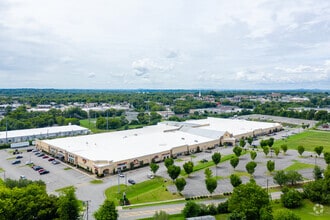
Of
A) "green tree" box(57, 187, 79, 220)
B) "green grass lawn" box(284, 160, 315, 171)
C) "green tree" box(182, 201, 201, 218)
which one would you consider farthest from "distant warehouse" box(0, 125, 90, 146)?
"green grass lawn" box(284, 160, 315, 171)

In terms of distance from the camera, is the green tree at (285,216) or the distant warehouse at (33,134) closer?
the green tree at (285,216)

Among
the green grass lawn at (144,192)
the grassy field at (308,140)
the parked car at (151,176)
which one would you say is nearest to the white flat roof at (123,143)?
the parked car at (151,176)

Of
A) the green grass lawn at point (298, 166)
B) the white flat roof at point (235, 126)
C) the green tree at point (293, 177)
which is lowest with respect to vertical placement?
the green grass lawn at point (298, 166)

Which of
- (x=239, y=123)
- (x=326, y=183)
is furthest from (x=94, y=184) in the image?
(x=239, y=123)

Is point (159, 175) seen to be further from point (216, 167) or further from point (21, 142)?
point (21, 142)

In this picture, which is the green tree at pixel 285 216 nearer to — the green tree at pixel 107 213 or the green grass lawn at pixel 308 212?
the green grass lawn at pixel 308 212

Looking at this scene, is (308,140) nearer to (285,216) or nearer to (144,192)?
(144,192)

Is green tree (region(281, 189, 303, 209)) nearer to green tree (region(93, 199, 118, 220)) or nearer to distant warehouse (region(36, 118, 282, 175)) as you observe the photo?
green tree (region(93, 199, 118, 220))
